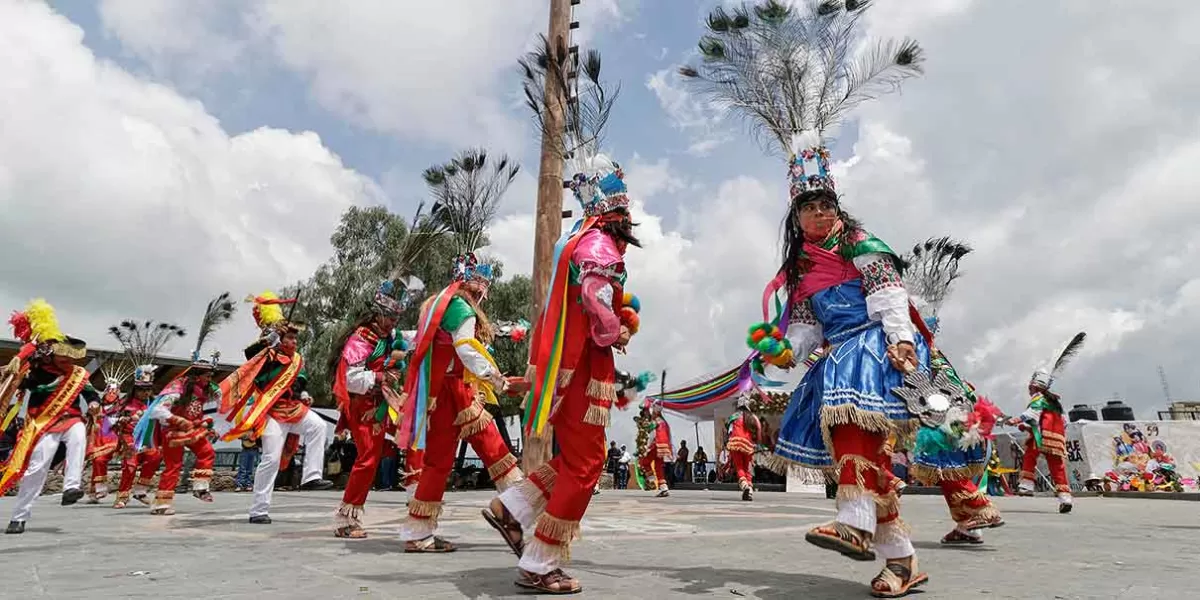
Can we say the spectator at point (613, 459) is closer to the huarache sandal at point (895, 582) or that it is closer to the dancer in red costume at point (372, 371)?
the dancer in red costume at point (372, 371)

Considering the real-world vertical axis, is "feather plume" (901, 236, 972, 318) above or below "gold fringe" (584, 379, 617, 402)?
above

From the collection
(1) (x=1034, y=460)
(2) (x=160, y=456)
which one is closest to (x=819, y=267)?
(1) (x=1034, y=460)

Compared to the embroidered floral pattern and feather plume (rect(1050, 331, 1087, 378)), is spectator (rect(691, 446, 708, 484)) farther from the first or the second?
the embroidered floral pattern

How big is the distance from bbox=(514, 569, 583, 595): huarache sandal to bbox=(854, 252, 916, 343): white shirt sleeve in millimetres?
1825

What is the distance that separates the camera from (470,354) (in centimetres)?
412

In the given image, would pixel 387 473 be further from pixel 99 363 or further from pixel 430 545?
pixel 430 545

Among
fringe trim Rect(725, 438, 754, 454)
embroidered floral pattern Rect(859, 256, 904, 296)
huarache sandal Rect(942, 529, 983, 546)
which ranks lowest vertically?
huarache sandal Rect(942, 529, 983, 546)

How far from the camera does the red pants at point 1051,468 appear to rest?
8609 millimetres

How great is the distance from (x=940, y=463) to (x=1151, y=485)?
52.5ft

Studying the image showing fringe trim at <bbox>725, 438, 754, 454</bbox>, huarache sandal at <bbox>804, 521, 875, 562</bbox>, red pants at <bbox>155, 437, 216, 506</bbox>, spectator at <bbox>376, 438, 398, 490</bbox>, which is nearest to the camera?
huarache sandal at <bbox>804, 521, 875, 562</bbox>

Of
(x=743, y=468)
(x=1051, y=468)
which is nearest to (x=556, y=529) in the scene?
(x=1051, y=468)

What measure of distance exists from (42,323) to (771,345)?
6618 mm

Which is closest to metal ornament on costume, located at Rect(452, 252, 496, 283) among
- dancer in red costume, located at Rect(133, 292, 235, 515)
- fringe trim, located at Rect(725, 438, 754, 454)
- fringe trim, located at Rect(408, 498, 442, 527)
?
fringe trim, located at Rect(408, 498, 442, 527)

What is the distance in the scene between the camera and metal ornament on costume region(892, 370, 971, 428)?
9.63 ft
